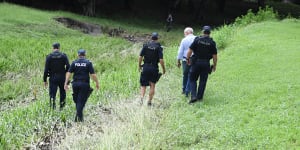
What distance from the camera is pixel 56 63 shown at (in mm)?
13484

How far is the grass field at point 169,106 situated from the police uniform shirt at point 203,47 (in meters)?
1.31

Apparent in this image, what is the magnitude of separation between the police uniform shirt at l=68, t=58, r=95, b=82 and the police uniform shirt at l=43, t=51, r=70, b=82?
113cm

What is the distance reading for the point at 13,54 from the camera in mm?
21906

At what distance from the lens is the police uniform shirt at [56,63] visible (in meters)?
13.4

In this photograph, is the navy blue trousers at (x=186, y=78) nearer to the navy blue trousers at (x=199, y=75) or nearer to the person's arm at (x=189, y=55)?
the navy blue trousers at (x=199, y=75)

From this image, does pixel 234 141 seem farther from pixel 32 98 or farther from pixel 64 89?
pixel 32 98

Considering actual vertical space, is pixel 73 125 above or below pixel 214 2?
below

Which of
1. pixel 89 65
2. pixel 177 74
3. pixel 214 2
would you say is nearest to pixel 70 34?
pixel 177 74

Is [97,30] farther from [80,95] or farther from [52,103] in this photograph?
[80,95]

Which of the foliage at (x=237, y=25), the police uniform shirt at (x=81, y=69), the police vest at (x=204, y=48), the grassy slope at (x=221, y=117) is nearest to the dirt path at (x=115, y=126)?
the grassy slope at (x=221, y=117)

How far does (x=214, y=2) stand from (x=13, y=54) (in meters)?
36.4

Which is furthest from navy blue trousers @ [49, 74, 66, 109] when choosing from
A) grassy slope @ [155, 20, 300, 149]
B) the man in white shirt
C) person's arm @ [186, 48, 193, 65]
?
person's arm @ [186, 48, 193, 65]

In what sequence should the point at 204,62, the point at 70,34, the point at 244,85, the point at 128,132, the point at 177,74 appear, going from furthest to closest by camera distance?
1. the point at 70,34
2. the point at 177,74
3. the point at 244,85
4. the point at 204,62
5. the point at 128,132

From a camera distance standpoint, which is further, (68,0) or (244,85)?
(68,0)
